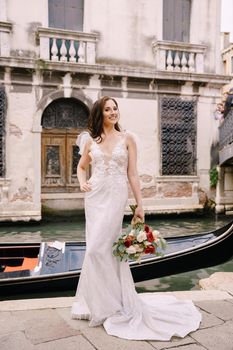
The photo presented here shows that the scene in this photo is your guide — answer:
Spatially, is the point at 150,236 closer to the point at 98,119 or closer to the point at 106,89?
the point at 98,119

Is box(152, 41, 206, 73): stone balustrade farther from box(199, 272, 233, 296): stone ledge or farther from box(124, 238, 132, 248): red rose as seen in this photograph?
box(124, 238, 132, 248): red rose

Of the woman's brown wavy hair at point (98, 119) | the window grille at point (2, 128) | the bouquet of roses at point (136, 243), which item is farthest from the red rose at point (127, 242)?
the window grille at point (2, 128)

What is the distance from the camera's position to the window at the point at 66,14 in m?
9.45

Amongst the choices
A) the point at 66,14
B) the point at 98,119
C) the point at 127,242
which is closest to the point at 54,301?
the point at 127,242

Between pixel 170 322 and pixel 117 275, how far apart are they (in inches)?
15.9

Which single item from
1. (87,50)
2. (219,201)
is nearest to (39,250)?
Result: (87,50)

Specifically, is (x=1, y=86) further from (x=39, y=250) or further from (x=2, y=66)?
(x=39, y=250)

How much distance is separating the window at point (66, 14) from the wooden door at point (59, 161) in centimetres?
240

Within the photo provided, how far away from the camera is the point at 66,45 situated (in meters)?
9.48

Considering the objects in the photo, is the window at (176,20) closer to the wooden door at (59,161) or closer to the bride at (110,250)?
the wooden door at (59,161)

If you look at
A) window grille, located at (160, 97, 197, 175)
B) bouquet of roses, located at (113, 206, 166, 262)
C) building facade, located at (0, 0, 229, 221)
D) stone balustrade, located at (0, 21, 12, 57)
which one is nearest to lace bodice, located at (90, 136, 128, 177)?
bouquet of roses, located at (113, 206, 166, 262)

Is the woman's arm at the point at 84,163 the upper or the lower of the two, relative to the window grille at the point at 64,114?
lower

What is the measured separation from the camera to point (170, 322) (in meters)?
2.40

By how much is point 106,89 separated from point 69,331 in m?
Result: 7.87
